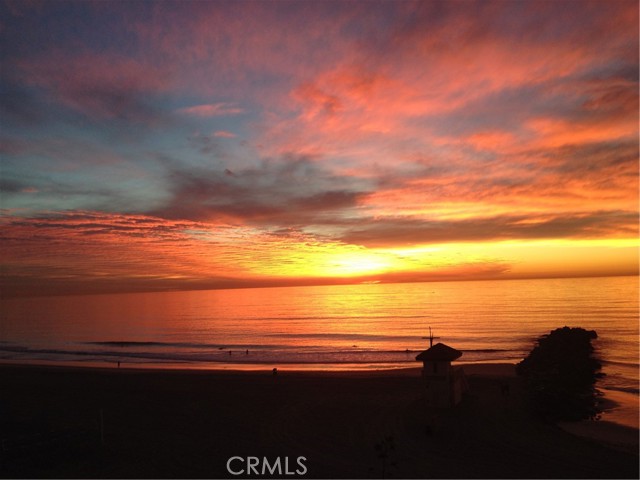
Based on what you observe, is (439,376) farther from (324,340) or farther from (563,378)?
(324,340)

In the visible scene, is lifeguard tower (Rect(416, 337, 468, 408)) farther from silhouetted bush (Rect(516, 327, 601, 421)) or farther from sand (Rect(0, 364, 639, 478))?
silhouetted bush (Rect(516, 327, 601, 421))

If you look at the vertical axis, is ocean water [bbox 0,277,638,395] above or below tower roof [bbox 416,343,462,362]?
below

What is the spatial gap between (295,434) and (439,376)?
6.82 metres

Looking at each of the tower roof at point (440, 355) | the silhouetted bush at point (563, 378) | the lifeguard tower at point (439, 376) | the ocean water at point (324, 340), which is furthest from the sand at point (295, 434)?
the ocean water at point (324, 340)

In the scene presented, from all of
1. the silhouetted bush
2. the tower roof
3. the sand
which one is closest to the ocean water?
the silhouetted bush

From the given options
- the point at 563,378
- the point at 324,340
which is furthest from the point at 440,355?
the point at 324,340

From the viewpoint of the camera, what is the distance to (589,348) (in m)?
41.7

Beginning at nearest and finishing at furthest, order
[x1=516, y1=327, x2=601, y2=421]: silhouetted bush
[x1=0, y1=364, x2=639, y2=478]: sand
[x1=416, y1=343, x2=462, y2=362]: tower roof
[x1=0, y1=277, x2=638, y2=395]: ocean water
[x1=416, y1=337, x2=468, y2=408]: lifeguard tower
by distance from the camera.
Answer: [x1=0, y1=364, x2=639, y2=478]: sand → [x1=416, y1=343, x2=462, y2=362]: tower roof → [x1=416, y1=337, x2=468, y2=408]: lifeguard tower → [x1=516, y1=327, x2=601, y2=421]: silhouetted bush → [x1=0, y1=277, x2=638, y2=395]: ocean water

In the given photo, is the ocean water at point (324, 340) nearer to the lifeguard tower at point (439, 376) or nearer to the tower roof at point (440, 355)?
the lifeguard tower at point (439, 376)

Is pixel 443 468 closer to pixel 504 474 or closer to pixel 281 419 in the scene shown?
pixel 504 474

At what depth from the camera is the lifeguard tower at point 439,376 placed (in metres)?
20.0

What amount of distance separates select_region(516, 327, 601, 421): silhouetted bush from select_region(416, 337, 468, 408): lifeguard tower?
3.77 metres

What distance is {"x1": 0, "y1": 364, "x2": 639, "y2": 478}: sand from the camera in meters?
14.5

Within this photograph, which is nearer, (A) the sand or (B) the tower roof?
(A) the sand
